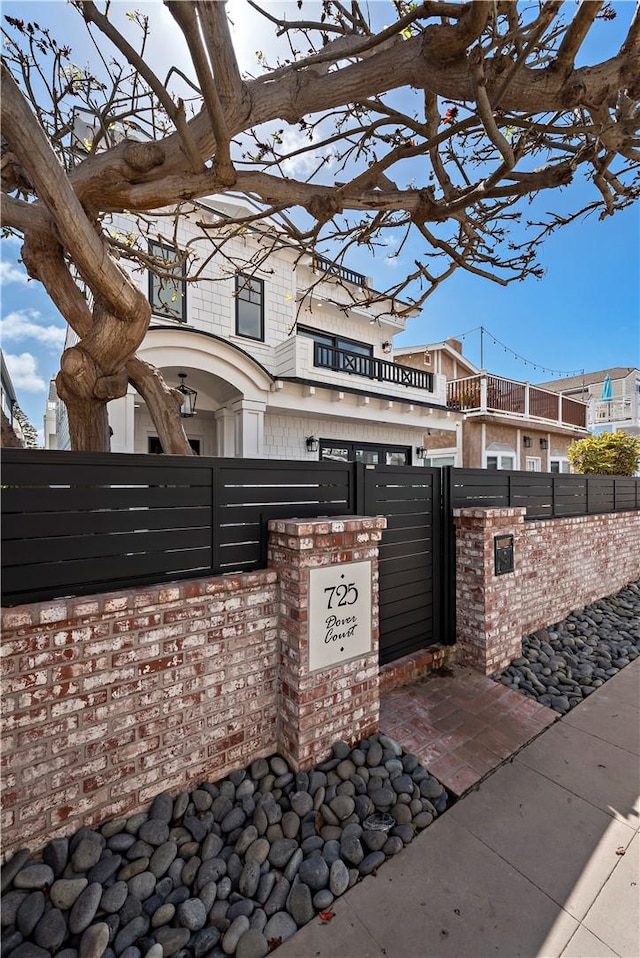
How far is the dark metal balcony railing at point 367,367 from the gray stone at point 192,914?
23.9 feet

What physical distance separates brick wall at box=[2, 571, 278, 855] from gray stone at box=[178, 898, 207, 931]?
54cm

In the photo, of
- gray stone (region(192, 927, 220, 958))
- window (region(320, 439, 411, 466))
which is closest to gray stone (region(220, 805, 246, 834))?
gray stone (region(192, 927, 220, 958))

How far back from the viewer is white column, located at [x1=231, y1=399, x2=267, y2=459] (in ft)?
21.6

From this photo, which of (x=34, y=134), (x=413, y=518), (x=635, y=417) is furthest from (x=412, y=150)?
(x=635, y=417)

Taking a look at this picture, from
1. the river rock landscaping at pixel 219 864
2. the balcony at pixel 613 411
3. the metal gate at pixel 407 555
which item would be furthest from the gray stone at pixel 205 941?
the balcony at pixel 613 411

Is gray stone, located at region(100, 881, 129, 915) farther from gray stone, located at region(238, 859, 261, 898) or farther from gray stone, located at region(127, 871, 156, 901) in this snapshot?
gray stone, located at region(238, 859, 261, 898)

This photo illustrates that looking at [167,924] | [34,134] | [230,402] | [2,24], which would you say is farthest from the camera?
[230,402]

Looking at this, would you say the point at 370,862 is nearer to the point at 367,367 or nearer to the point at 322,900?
the point at 322,900

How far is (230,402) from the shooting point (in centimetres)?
693

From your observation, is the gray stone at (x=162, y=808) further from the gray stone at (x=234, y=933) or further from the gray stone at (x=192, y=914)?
the gray stone at (x=234, y=933)

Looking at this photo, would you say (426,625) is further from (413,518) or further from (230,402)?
(230,402)

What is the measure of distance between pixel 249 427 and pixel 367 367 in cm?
338

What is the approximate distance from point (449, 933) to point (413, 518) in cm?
243

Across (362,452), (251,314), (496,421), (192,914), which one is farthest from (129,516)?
(496,421)
